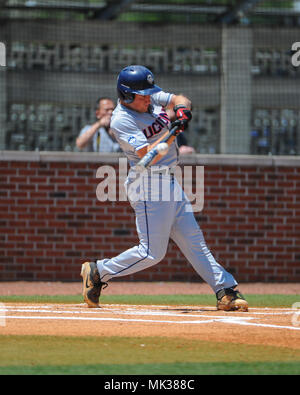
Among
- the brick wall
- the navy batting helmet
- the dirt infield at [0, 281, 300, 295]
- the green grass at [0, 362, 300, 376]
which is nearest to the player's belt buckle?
the navy batting helmet

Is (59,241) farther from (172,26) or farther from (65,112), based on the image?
(172,26)

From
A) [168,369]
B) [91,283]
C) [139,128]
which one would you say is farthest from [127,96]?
[168,369]

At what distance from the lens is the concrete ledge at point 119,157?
13.0 metres

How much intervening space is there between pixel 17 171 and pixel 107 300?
11.8ft

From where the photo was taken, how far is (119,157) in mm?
12969

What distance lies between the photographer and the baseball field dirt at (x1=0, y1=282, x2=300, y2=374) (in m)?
5.59

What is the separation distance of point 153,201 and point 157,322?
1.19 m

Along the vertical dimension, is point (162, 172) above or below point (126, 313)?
above

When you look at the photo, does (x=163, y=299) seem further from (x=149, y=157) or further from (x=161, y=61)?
(x=161, y=61)

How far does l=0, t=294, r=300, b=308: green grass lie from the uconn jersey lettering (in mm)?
2247

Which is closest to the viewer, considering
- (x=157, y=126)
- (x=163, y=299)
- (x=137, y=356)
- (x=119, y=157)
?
(x=137, y=356)

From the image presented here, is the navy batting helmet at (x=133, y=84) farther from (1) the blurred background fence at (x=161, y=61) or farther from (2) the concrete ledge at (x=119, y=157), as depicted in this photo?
(1) the blurred background fence at (x=161, y=61)

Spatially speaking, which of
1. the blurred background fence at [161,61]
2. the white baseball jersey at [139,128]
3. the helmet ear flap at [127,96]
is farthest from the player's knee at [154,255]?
the blurred background fence at [161,61]

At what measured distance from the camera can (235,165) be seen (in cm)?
1338
